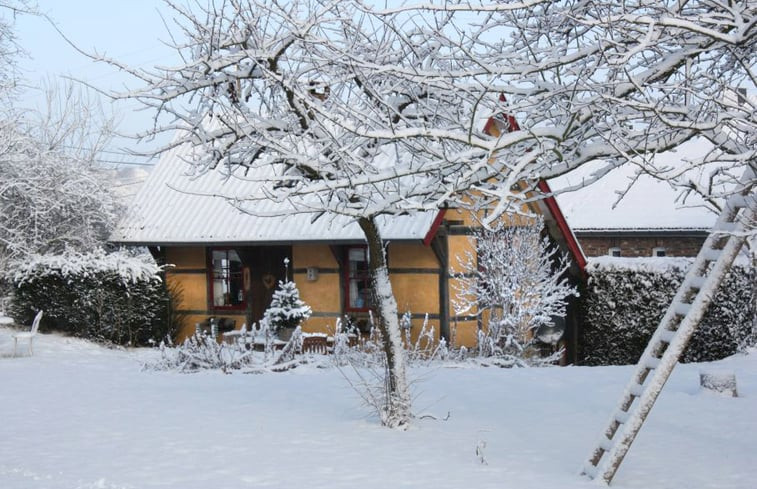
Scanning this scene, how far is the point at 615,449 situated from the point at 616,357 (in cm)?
960

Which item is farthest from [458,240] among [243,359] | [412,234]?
[243,359]

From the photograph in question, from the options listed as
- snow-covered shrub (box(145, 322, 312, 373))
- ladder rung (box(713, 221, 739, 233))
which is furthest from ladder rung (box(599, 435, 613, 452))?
snow-covered shrub (box(145, 322, 312, 373))

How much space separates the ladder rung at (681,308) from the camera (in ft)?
21.4

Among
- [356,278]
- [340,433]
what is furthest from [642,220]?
[340,433]

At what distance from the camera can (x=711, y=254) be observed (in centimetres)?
655

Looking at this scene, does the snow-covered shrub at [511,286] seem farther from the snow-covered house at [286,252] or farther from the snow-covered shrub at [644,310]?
the snow-covered shrub at [644,310]

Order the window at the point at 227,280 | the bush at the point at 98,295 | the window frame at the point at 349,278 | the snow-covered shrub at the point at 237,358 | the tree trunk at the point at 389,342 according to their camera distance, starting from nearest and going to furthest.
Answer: the tree trunk at the point at 389,342 → the snow-covered shrub at the point at 237,358 → the window frame at the point at 349,278 → the bush at the point at 98,295 → the window at the point at 227,280

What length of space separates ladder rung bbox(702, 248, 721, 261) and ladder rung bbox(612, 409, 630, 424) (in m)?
1.35

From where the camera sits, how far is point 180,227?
18281 mm

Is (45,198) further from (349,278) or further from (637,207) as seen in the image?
(637,207)

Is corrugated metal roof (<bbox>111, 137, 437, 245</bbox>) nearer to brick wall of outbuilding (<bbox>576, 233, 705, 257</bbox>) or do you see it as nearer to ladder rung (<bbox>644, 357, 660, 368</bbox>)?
ladder rung (<bbox>644, 357, 660, 368</bbox>)

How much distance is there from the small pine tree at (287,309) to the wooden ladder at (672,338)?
31.8ft

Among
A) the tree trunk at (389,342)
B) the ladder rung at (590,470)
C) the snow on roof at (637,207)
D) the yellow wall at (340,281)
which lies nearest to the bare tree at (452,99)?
the tree trunk at (389,342)

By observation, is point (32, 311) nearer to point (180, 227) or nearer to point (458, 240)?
point (180, 227)
